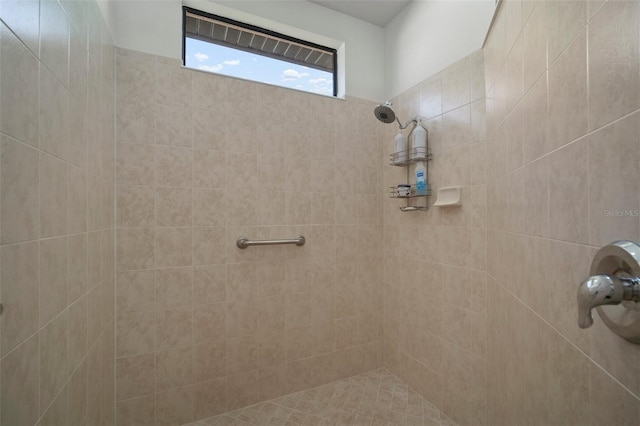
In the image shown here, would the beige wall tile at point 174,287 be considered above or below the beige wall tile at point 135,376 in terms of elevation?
above

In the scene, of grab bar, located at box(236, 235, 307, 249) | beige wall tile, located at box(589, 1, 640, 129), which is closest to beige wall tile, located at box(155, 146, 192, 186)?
grab bar, located at box(236, 235, 307, 249)

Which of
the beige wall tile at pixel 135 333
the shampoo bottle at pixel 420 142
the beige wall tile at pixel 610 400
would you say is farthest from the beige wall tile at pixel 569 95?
the beige wall tile at pixel 135 333

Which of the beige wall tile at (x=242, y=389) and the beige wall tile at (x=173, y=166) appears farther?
the beige wall tile at (x=242, y=389)

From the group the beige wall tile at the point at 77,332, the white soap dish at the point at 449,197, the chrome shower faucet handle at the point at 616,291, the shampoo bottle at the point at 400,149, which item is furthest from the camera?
the shampoo bottle at the point at 400,149

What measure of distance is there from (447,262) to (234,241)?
4.12 feet

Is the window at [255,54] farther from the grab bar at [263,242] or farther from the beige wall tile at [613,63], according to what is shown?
the beige wall tile at [613,63]

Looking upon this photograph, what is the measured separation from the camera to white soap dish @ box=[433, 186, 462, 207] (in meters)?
1.59

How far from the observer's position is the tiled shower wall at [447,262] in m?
1.50

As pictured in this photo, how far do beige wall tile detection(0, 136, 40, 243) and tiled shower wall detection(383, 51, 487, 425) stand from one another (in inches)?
66.7

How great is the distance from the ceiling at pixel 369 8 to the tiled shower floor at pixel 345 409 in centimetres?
260

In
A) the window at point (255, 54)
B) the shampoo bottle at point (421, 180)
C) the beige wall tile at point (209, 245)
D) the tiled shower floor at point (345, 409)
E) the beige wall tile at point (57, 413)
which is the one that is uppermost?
the window at point (255, 54)

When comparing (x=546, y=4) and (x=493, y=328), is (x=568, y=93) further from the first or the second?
(x=493, y=328)

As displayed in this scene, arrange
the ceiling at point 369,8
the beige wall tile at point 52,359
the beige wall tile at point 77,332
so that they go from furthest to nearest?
the ceiling at point 369,8 < the beige wall tile at point 77,332 < the beige wall tile at point 52,359

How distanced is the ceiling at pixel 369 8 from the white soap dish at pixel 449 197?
136 cm
